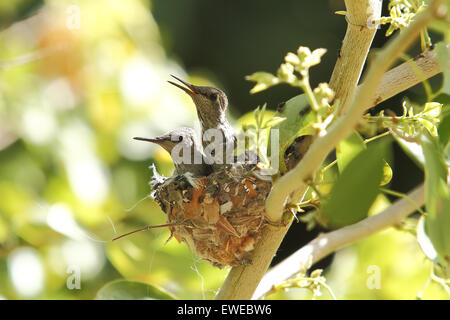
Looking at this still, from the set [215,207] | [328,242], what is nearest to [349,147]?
[328,242]

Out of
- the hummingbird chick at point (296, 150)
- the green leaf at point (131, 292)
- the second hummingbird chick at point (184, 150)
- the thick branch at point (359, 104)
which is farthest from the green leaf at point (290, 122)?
the second hummingbird chick at point (184, 150)

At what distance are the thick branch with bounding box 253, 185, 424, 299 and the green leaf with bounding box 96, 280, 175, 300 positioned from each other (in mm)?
247

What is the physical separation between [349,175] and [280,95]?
15.5ft

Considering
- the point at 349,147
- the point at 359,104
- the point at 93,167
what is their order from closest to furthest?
1. the point at 359,104
2. the point at 349,147
3. the point at 93,167

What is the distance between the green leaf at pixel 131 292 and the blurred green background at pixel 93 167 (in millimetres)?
239

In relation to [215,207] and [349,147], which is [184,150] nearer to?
[215,207]

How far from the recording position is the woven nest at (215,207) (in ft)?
4.76

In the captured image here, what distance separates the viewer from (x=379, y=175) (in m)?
0.77

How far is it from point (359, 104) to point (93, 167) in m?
1.77

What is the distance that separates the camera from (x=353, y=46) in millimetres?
1060

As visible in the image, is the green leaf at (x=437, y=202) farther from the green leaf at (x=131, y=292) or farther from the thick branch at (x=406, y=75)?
the green leaf at (x=131, y=292)

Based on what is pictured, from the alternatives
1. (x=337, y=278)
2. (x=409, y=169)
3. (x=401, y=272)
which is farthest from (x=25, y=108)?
(x=409, y=169)

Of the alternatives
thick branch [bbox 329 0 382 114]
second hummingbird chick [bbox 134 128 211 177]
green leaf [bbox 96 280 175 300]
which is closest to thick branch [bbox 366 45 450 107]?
thick branch [bbox 329 0 382 114]

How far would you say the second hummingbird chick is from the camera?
1825 millimetres
